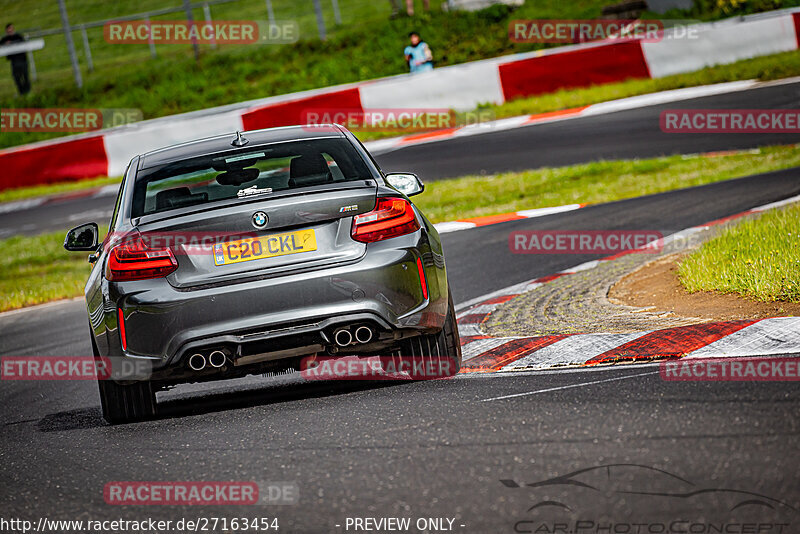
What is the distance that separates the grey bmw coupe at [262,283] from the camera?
5730mm

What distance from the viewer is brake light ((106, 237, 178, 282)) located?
5.77 metres

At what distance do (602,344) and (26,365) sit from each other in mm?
4837

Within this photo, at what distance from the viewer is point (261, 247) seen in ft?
19.0

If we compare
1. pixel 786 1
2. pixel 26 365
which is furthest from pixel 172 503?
pixel 786 1

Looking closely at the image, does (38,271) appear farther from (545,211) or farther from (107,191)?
(545,211)

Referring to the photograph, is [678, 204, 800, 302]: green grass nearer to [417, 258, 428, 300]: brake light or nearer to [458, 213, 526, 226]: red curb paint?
[417, 258, 428, 300]: brake light

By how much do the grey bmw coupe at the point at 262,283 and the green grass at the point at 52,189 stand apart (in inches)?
661

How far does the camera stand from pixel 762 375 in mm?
5336

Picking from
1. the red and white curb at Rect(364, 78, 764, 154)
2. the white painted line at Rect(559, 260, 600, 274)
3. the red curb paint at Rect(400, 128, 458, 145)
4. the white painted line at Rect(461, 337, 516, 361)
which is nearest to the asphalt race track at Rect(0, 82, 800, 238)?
the red and white curb at Rect(364, 78, 764, 154)

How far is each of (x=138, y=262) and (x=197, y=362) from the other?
58cm

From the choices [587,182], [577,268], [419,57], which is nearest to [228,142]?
[577,268]

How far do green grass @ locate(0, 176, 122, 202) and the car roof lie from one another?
51.3ft

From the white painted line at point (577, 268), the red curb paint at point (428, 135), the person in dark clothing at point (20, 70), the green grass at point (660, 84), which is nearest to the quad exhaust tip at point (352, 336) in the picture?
the white painted line at point (577, 268)

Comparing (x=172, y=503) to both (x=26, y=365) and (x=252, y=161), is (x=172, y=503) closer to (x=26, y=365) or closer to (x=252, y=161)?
(x=252, y=161)
